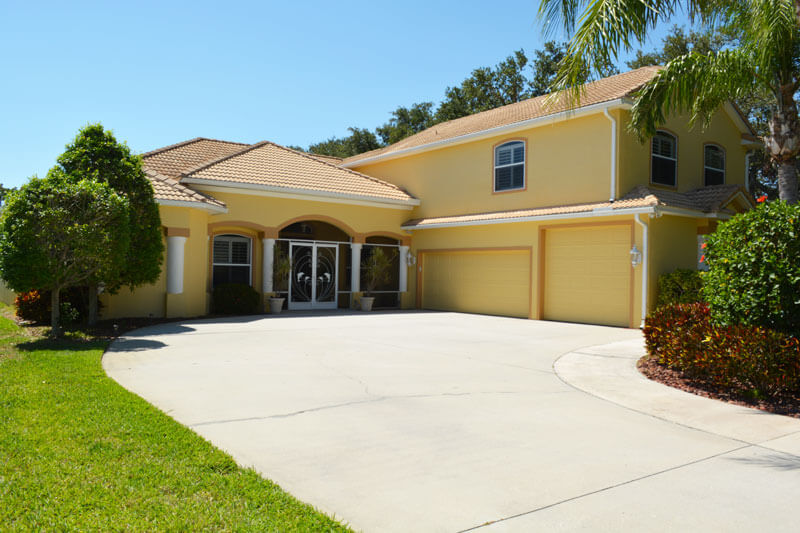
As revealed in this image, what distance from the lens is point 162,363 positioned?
8.85m

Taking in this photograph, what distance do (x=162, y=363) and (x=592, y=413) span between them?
608cm

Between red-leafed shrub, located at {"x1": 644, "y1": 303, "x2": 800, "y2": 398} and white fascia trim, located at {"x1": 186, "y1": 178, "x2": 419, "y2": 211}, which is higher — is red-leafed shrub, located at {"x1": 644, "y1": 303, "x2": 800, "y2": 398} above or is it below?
below

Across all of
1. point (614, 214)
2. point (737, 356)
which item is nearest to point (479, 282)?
point (614, 214)

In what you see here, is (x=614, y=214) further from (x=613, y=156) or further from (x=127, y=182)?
(x=127, y=182)

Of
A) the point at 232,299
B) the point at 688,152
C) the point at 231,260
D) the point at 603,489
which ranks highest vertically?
the point at 688,152

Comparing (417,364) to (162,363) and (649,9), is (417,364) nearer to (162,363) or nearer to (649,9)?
(162,363)

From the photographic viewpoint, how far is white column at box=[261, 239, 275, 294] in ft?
59.5

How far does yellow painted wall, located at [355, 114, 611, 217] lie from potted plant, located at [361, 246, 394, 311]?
7.69 feet

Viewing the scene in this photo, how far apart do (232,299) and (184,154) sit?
650 cm

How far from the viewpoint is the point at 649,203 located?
14336 mm

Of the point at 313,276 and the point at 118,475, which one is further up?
the point at 313,276

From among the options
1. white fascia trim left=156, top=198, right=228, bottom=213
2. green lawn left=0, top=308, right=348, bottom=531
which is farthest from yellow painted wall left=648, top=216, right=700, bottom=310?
green lawn left=0, top=308, right=348, bottom=531

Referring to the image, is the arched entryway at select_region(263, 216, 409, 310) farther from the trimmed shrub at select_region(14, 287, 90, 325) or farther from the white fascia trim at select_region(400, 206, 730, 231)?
the trimmed shrub at select_region(14, 287, 90, 325)

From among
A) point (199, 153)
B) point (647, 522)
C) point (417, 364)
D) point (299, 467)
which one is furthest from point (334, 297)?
point (647, 522)
